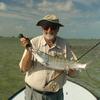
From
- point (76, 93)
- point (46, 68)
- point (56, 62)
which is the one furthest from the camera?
point (76, 93)

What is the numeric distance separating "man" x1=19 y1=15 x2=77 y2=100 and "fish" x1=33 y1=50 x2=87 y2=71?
5.0 inches

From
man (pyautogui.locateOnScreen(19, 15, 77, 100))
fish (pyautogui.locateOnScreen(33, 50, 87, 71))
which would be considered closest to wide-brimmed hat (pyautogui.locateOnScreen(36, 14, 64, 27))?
man (pyautogui.locateOnScreen(19, 15, 77, 100))

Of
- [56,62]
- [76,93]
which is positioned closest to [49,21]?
[56,62]

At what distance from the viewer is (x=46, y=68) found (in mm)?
6359

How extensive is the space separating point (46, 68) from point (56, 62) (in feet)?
0.84

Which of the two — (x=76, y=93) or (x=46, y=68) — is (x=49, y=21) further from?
(x=76, y=93)

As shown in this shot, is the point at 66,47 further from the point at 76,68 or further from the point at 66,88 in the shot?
the point at 66,88

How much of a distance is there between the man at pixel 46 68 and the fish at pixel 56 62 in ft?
0.42

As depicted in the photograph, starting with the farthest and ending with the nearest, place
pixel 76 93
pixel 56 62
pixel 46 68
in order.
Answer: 1. pixel 76 93
2. pixel 46 68
3. pixel 56 62

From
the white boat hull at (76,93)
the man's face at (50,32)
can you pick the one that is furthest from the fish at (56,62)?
the white boat hull at (76,93)

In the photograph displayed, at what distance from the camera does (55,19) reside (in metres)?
6.39

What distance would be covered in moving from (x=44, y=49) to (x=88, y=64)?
0.83m

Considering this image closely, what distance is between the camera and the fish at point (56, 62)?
20.0 feet

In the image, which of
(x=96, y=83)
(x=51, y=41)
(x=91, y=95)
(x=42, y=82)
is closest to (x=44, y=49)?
(x=51, y=41)
